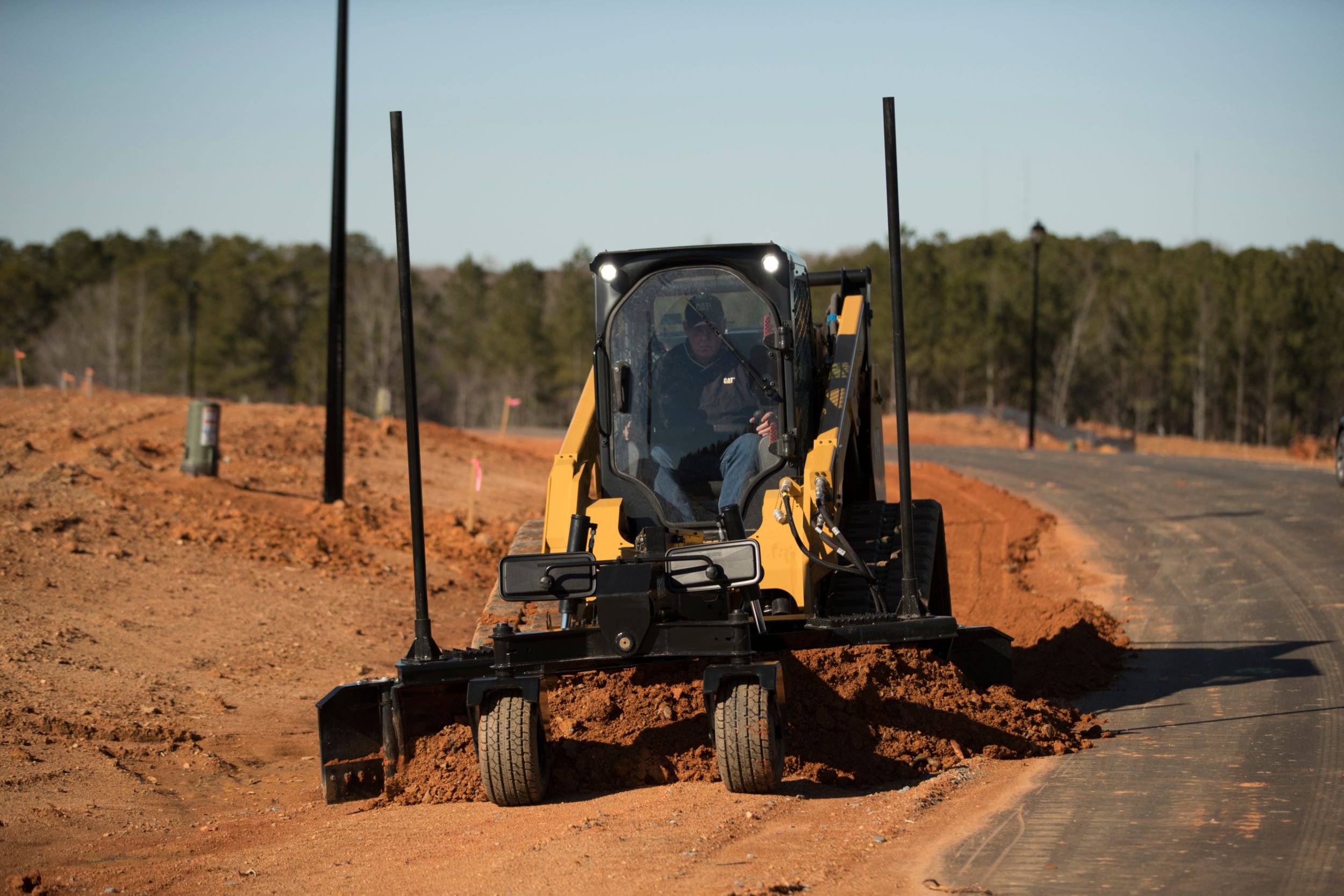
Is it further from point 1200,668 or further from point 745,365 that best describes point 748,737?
point 1200,668

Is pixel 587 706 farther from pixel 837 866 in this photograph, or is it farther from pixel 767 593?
pixel 837 866

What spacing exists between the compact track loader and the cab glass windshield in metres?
0.01

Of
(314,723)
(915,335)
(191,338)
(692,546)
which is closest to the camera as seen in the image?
(692,546)

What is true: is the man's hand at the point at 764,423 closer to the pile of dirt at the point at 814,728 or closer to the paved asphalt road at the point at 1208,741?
the pile of dirt at the point at 814,728

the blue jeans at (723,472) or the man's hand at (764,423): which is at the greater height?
the man's hand at (764,423)

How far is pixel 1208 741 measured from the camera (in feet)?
23.8

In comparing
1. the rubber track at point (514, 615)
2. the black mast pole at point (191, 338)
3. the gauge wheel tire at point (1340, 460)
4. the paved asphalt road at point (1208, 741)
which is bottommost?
the paved asphalt road at point (1208, 741)

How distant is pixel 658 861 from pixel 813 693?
2.01 m

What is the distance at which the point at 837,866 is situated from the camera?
5039 mm

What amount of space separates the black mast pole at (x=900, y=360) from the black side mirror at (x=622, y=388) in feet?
5.51

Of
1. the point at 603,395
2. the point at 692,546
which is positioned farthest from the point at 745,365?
the point at 692,546

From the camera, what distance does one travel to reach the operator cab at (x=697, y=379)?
7.47 meters

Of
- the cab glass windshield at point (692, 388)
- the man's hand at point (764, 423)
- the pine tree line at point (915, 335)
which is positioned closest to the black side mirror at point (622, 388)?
the cab glass windshield at point (692, 388)

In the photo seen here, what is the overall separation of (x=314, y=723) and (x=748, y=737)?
4762 millimetres
